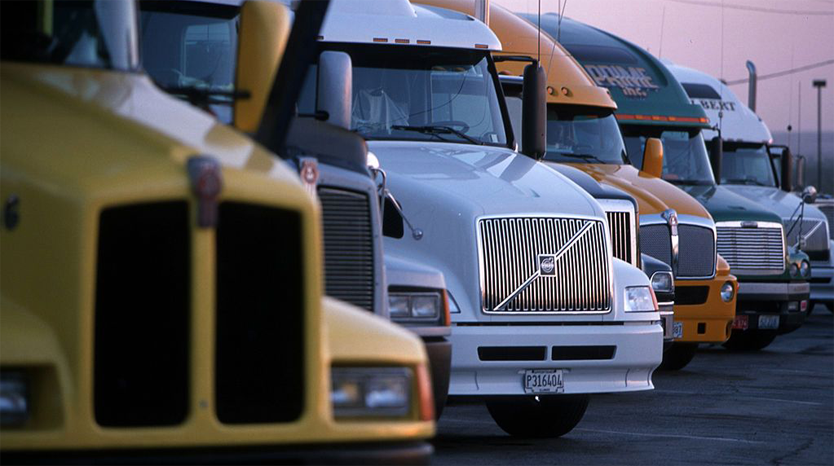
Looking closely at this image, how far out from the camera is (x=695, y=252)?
1722 cm

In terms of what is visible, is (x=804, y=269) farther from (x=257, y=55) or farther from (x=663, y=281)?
(x=257, y=55)

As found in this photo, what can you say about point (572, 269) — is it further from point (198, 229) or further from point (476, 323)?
point (198, 229)

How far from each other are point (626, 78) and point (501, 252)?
10720 mm

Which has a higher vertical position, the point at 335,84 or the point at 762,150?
the point at 335,84

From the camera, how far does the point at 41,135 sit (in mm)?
5152

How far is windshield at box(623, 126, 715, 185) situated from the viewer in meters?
20.6

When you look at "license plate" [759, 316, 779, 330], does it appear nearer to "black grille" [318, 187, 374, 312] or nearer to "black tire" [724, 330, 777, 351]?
"black tire" [724, 330, 777, 351]

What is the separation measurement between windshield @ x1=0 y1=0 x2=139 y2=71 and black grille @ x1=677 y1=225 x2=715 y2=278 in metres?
11.6

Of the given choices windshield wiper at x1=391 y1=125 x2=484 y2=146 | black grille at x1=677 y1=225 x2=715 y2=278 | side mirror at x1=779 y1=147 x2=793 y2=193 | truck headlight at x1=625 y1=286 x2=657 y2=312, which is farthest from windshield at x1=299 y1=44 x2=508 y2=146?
Answer: side mirror at x1=779 y1=147 x2=793 y2=193

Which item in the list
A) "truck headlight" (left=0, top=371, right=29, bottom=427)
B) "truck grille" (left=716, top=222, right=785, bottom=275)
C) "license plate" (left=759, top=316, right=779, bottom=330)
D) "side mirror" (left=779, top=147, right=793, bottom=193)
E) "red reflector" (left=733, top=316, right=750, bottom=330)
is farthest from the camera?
"side mirror" (left=779, top=147, right=793, bottom=193)

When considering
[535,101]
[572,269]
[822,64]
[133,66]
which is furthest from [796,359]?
[822,64]

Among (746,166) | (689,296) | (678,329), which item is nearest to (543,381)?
(678,329)

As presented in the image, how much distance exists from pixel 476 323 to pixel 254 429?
17.9ft

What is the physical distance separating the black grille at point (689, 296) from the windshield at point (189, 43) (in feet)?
27.3
